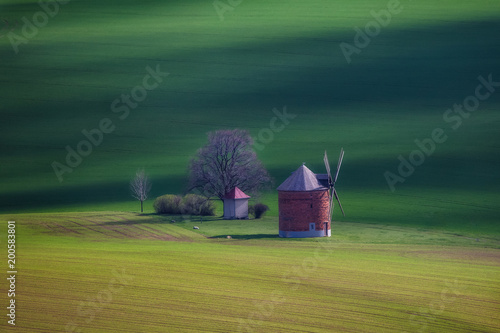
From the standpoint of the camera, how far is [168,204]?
6344 centimetres

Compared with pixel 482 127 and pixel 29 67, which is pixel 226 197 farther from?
pixel 29 67

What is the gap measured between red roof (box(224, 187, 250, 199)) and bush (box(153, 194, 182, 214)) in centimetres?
430

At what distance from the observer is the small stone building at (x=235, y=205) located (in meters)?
61.6

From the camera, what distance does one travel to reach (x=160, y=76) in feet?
307

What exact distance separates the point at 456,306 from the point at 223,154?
3437 centimetres

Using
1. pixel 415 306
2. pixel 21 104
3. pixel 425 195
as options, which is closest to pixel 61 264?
pixel 415 306

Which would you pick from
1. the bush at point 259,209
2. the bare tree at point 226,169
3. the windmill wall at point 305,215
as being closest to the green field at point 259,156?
the windmill wall at point 305,215

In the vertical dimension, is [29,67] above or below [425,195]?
above

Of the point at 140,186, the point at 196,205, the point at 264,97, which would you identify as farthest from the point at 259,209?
the point at 264,97

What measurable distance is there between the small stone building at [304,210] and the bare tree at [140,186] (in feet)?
53.4

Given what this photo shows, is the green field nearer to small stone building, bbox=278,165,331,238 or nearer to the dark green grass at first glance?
the dark green grass

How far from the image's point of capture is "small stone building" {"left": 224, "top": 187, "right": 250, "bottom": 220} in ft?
202

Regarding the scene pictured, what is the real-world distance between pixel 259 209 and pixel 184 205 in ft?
20.3

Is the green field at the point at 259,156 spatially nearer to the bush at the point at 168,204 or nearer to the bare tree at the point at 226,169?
the bush at the point at 168,204
